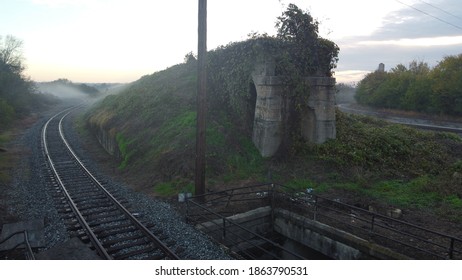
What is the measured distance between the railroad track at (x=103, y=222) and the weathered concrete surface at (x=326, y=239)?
4.40 meters

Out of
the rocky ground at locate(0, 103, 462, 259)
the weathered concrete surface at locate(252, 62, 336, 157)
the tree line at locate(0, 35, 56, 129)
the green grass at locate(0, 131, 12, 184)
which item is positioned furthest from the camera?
the tree line at locate(0, 35, 56, 129)

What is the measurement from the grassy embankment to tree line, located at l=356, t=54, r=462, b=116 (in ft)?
61.2

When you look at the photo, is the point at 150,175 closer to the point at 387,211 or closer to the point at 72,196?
the point at 72,196

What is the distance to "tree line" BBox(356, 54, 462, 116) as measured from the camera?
37.4 meters

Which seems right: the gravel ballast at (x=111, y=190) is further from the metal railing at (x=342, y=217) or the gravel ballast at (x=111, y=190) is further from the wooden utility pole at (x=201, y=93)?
the wooden utility pole at (x=201, y=93)

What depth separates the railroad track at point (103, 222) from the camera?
28.5 feet

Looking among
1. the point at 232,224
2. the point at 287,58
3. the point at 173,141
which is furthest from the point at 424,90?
the point at 232,224

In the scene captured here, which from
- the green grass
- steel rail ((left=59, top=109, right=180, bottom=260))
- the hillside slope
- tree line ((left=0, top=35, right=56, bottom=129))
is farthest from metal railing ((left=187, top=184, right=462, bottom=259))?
tree line ((left=0, top=35, right=56, bottom=129))

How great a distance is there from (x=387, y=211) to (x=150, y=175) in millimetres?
9867

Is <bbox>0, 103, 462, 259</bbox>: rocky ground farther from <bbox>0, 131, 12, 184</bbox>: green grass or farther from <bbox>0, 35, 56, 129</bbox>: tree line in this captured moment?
<bbox>0, 35, 56, 129</bbox>: tree line

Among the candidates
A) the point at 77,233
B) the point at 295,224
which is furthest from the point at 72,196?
the point at 295,224

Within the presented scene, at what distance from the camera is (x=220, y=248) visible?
884 cm

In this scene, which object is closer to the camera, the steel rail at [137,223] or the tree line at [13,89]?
the steel rail at [137,223]

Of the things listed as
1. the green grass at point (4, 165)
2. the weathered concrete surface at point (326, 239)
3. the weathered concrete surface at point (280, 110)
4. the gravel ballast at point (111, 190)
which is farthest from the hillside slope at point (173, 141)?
the green grass at point (4, 165)
